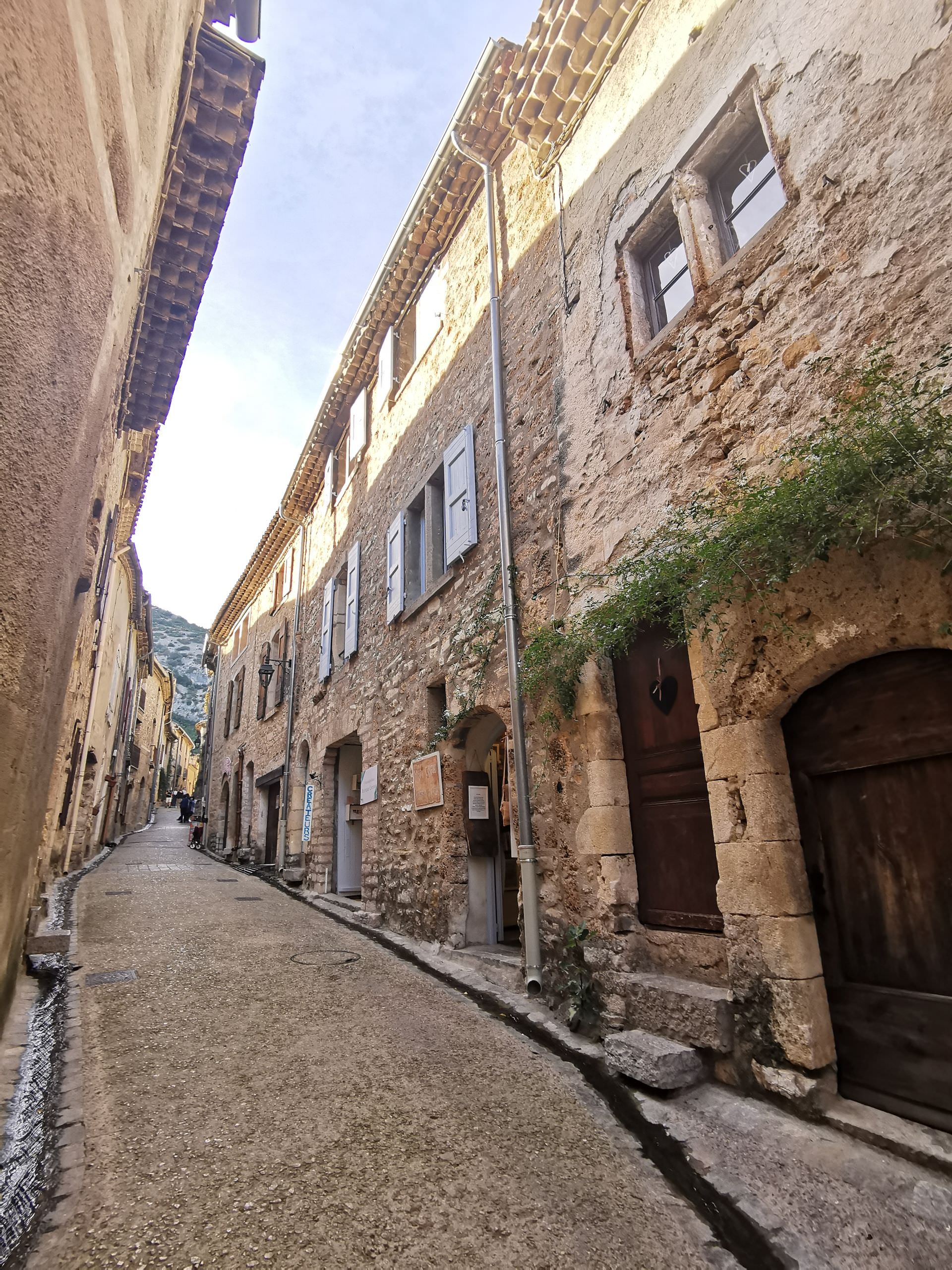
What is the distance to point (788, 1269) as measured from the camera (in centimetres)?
182

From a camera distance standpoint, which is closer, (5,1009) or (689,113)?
(5,1009)

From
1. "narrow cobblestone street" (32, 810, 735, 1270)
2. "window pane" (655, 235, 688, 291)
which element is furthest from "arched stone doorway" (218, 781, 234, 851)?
"window pane" (655, 235, 688, 291)

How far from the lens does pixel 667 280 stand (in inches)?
170

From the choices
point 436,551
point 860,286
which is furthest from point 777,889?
point 436,551

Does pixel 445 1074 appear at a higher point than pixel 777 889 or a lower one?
lower

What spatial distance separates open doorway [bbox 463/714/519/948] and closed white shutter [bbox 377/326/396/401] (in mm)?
5164

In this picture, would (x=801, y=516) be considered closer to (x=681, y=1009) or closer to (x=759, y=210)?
(x=759, y=210)

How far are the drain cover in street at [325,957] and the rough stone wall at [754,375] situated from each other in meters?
1.98

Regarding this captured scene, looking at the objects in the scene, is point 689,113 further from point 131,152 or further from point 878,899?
point 878,899

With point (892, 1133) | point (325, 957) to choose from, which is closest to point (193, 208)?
point (325, 957)

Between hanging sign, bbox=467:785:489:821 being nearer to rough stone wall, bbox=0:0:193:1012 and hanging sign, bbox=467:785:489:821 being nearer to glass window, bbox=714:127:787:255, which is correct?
rough stone wall, bbox=0:0:193:1012

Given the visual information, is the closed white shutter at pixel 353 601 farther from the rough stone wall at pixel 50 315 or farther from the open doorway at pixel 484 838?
the rough stone wall at pixel 50 315

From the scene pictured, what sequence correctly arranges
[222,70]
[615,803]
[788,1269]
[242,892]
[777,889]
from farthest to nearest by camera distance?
[242,892], [222,70], [615,803], [777,889], [788,1269]

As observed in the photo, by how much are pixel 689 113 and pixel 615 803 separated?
4.34m
